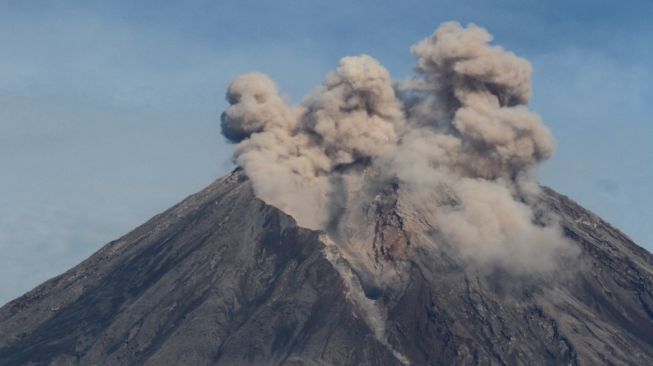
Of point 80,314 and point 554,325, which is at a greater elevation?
point 554,325

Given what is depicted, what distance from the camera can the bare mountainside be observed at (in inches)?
5015

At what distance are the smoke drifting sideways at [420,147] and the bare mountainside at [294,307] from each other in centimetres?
275

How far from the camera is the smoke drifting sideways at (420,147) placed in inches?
5497

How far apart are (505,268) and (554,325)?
7.29 metres

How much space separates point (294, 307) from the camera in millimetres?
130625

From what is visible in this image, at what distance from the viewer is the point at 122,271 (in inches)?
5630

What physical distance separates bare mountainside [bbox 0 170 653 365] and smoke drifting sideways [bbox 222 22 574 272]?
275 centimetres

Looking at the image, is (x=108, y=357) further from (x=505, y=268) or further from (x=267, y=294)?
(x=505, y=268)

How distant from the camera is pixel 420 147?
142m

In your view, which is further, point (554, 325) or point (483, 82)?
point (483, 82)

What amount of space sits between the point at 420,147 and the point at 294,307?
19021 mm

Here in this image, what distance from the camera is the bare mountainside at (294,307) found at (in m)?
127

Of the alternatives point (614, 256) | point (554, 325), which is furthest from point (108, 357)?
point (614, 256)

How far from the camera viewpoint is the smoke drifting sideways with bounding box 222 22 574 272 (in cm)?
13962
